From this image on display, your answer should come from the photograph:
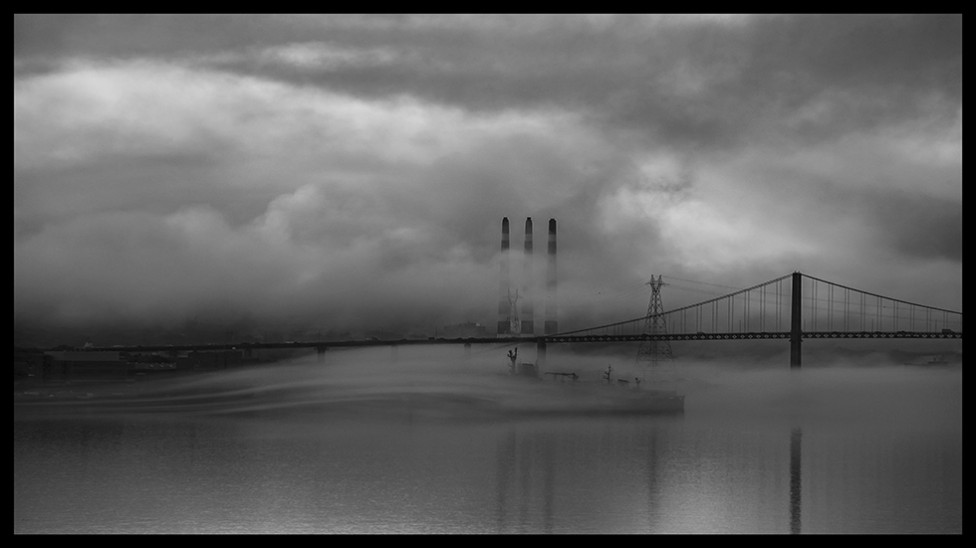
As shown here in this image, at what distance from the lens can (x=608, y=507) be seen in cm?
2528

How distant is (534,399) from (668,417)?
26.1ft

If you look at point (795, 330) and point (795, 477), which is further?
point (795, 330)

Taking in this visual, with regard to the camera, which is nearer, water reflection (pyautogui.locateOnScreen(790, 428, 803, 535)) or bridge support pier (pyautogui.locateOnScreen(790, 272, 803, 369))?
water reflection (pyautogui.locateOnScreen(790, 428, 803, 535))

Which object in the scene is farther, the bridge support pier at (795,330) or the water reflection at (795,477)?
the bridge support pier at (795,330)

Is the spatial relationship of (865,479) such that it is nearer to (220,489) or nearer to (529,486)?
(529,486)
